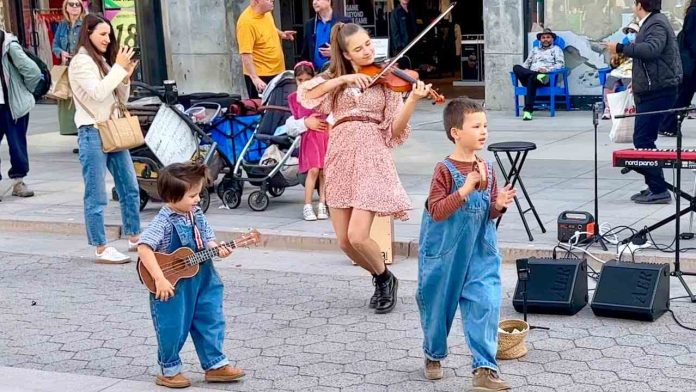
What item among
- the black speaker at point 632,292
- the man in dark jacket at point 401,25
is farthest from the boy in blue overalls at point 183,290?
the man in dark jacket at point 401,25

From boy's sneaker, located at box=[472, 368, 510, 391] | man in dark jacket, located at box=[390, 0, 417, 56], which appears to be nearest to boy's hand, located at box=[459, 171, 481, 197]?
boy's sneaker, located at box=[472, 368, 510, 391]

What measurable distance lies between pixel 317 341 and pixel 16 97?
238 inches

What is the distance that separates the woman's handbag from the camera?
793 centimetres

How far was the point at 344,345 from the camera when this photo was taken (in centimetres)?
601

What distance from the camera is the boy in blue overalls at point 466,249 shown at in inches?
196

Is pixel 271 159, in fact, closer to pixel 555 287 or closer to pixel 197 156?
pixel 197 156

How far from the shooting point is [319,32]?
12.0m

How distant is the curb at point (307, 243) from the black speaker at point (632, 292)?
3.21 ft

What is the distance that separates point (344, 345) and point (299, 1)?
42.0ft

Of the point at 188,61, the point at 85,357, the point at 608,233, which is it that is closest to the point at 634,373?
the point at 608,233

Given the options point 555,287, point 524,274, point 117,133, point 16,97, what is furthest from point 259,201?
point 524,274

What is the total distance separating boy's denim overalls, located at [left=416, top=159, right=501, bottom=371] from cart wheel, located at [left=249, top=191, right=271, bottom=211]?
458 centimetres

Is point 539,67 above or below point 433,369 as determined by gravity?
above

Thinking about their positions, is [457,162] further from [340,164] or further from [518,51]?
[518,51]
